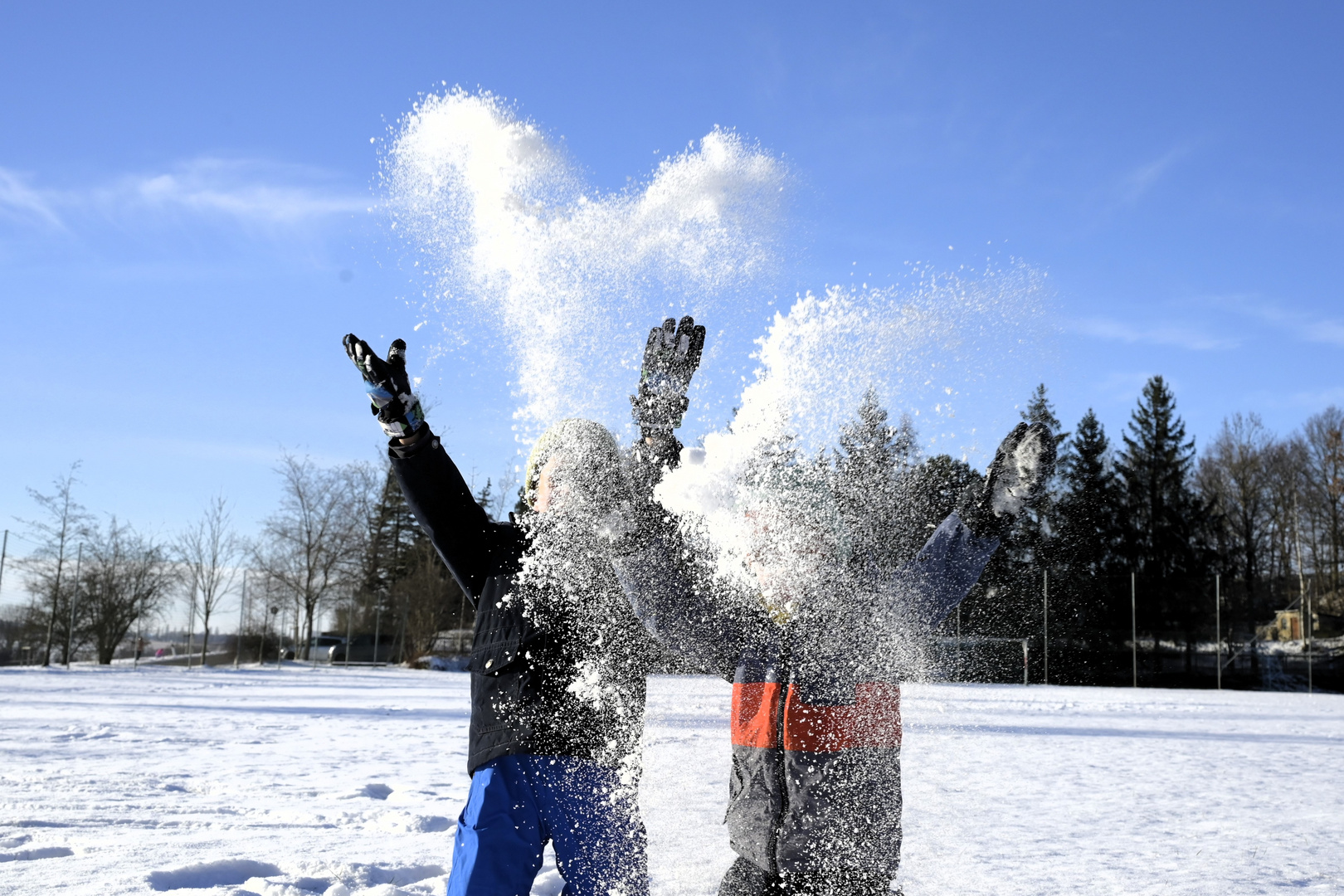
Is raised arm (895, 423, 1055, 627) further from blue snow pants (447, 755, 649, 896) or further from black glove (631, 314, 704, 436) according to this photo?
blue snow pants (447, 755, 649, 896)

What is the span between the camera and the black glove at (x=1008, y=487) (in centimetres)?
238

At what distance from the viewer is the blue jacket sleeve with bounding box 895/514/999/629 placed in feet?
7.96

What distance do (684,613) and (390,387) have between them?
934 millimetres

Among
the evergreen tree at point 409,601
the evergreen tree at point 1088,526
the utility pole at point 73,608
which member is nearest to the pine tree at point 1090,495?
the evergreen tree at point 1088,526

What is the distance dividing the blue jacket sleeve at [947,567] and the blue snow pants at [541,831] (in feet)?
3.04

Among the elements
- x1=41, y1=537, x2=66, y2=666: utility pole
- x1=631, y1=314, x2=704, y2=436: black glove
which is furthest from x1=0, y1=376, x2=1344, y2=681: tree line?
x1=631, y1=314, x2=704, y2=436: black glove

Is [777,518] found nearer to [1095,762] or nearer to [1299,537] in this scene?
[1095,762]

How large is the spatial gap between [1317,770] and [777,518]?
8498 mm

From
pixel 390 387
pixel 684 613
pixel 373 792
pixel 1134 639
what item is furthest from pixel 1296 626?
pixel 390 387

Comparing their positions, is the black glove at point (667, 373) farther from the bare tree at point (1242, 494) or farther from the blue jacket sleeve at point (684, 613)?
the bare tree at point (1242, 494)

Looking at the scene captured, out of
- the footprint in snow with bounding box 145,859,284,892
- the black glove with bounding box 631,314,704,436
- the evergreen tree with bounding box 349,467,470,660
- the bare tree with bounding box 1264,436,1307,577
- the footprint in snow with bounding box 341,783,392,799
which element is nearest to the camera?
the black glove with bounding box 631,314,704,436

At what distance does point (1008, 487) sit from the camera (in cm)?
242

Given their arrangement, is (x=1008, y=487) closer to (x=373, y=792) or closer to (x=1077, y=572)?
(x=373, y=792)

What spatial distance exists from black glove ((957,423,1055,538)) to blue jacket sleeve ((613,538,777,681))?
2.00 feet
